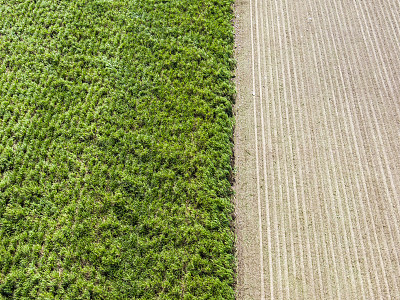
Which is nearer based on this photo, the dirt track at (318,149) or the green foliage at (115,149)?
the green foliage at (115,149)

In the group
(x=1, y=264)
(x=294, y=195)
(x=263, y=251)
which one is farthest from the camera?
(x=294, y=195)

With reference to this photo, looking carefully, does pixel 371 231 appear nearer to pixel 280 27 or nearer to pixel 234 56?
pixel 234 56

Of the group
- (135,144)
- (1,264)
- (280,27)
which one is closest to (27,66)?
(135,144)

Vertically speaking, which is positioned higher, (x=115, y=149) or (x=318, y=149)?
(x=318, y=149)

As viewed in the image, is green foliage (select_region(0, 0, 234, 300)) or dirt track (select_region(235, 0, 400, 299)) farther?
dirt track (select_region(235, 0, 400, 299))
